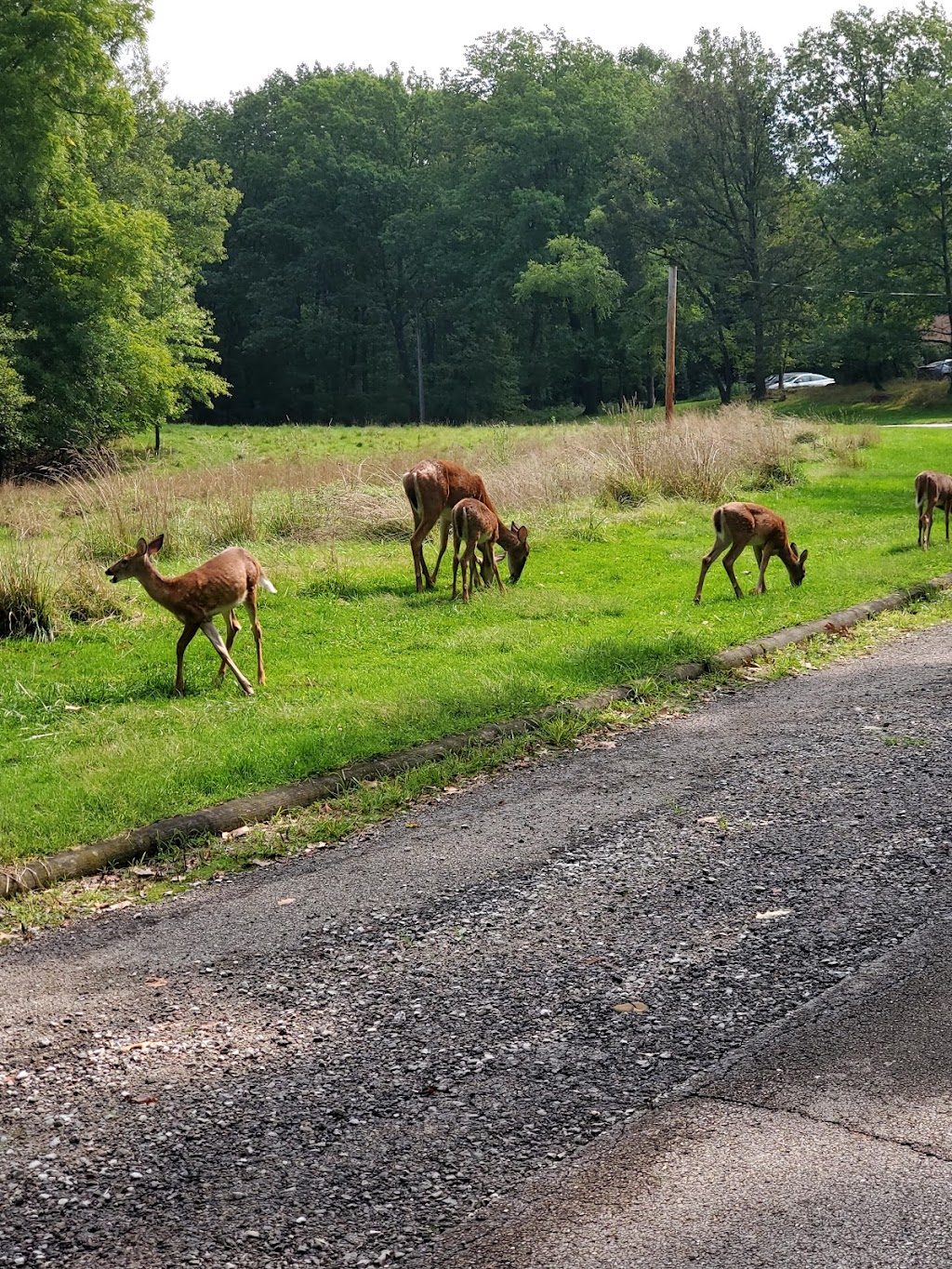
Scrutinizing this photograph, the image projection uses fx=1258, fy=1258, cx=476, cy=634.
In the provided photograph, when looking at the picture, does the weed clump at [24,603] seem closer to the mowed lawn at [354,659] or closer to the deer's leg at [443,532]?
the mowed lawn at [354,659]

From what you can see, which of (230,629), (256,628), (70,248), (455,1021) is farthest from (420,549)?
(70,248)

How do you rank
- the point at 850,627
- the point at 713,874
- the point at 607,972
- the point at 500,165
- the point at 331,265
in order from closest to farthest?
the point at 607,972
the point at 713,874
the point at 850,627
the point at 500,165
the point at 331,265

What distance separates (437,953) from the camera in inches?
204

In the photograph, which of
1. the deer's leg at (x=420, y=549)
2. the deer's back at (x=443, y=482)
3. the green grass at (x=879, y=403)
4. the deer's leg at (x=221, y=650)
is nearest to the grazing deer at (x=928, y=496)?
the deer's back at (x=443, y=482)

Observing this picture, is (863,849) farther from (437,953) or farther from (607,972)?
(437,953)

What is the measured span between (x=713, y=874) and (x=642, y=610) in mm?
7426

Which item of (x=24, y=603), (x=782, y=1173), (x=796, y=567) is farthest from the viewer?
(x=796, y=567)

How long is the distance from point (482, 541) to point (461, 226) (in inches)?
2818

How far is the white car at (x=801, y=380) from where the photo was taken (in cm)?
7125

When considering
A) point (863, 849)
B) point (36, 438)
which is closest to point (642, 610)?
point (863, 849)

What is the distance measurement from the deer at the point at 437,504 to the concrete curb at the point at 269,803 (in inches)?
186

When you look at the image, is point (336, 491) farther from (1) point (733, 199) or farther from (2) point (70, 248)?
(1) point (733, 199)

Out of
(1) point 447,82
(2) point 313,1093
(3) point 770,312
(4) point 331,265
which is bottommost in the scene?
(2) point 313,1093

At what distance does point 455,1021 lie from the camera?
456 cm
